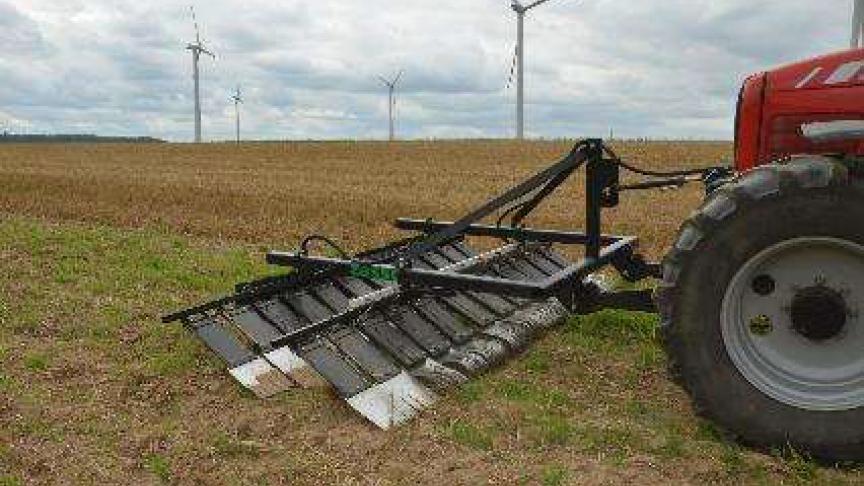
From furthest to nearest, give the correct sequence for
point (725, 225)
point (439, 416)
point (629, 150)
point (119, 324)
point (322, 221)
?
point (629, 150), point (322, 221), point (119, 324), point (439, 416), point (725, 225)

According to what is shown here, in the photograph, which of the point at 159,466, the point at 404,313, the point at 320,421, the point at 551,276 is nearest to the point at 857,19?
the point at 551,276

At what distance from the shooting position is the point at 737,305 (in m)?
4.76

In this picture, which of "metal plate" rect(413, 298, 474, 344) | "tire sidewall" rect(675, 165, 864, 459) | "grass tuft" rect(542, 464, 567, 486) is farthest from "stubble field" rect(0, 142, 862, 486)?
"metal plate" rect(413, 298, 474, 344)

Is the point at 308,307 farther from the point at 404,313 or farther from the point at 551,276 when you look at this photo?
the point at 551,276

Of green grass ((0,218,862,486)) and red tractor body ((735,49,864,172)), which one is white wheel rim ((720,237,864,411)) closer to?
green grass ((0,218,862,486))

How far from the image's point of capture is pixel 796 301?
4727 millimetres

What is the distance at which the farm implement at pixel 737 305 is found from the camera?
450cm

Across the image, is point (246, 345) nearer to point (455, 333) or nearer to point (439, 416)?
point (455, 333)

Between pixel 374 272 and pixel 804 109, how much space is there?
2.65 meters

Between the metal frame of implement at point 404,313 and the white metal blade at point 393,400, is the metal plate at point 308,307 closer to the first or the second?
the metal frame of implement at point 404,313

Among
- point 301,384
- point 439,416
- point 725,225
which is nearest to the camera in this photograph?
point 725,225

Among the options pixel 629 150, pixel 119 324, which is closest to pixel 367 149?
pixel 629 150

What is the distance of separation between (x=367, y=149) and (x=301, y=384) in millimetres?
40992

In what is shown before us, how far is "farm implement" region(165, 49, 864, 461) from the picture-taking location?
450 cm
